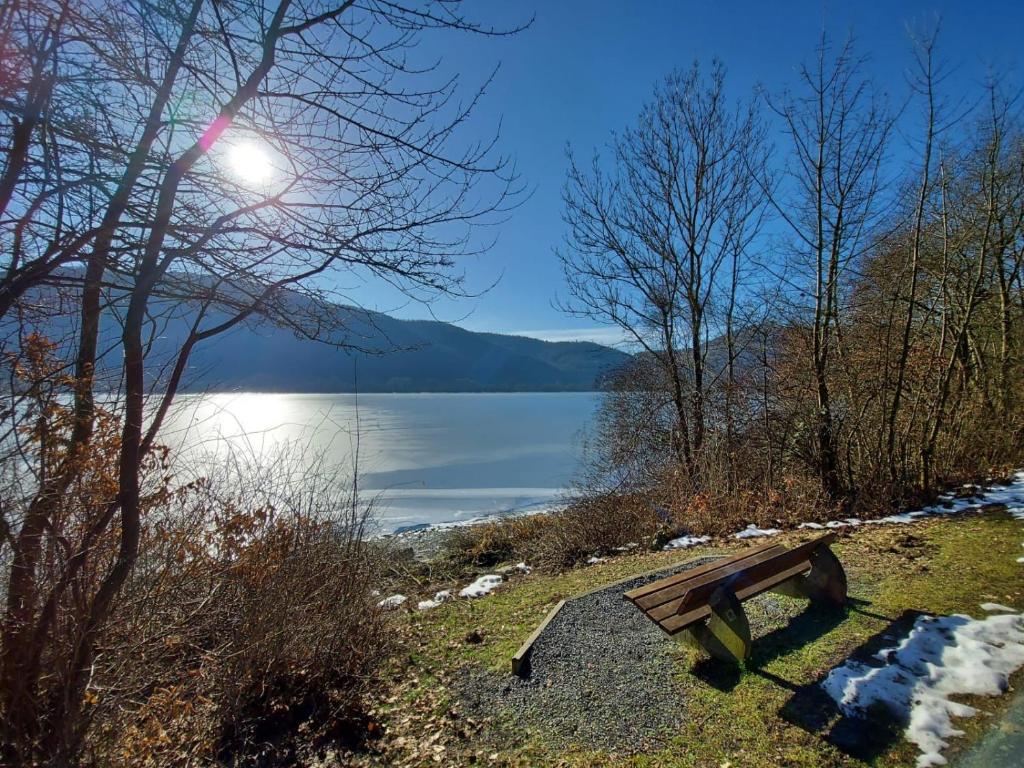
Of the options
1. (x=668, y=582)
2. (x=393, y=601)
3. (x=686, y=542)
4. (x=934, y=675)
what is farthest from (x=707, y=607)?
(x=393, y=601)

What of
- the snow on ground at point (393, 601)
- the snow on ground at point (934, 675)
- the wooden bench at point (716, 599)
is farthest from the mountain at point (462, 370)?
the snow on ground at point (934, 675)

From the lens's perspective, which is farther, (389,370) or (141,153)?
(389,370)

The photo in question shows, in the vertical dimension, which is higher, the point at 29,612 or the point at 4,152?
the point at 4,152

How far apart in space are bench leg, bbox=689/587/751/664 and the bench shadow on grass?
0.09 metres

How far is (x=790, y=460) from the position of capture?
28.6 ft

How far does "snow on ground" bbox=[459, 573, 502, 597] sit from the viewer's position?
6571mm

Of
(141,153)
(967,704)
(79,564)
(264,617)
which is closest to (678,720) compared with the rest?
(967,704)

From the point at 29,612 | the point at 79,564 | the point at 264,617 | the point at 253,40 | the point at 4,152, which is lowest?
the point at 264,617

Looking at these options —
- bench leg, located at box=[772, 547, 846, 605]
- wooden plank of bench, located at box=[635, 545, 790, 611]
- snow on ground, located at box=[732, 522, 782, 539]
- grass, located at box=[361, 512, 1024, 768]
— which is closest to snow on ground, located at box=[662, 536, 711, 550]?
snow on ground, located at box=[732, 522, 782, 539]

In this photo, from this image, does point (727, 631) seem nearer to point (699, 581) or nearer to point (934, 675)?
point (699, 581)

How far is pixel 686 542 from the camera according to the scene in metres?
7.02

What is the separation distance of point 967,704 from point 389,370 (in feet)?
292

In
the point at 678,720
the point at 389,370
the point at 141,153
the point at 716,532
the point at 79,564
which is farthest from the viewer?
the point at 389,370

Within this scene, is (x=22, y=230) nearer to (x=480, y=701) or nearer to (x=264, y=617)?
(x=264, y=617)
